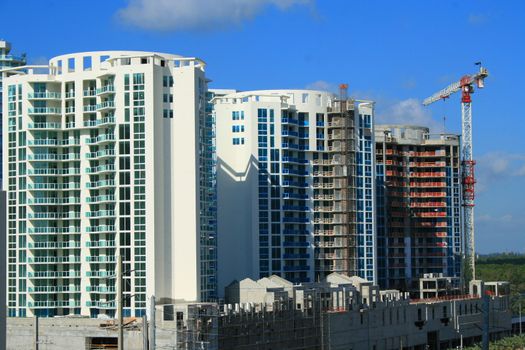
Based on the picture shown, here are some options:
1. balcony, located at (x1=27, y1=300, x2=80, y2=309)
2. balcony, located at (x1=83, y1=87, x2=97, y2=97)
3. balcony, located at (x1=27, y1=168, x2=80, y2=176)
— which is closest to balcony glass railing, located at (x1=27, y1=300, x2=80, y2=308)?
balcony, located at (x1=27, y1=300, x2=80, y2=309)

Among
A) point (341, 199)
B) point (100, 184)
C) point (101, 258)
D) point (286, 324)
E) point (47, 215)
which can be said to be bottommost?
point (286, 324)

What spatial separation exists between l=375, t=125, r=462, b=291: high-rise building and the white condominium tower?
48282 mm

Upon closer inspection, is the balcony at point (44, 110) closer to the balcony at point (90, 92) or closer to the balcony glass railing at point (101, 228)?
the balcony at point (90, 92)

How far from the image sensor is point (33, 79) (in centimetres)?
9662

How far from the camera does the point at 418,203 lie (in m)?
146

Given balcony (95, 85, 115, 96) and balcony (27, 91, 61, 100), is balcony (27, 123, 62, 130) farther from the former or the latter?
balcony (95, 85, 115, 96)

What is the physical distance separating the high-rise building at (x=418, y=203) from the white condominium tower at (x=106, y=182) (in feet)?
158

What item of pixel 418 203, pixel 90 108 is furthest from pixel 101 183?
pixel 418 203

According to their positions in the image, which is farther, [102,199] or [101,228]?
[101,228]

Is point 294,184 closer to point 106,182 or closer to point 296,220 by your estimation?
point 296,220

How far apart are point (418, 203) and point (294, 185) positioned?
29.6 m

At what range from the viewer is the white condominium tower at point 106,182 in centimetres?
9156

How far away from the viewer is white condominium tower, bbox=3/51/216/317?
91.6 m

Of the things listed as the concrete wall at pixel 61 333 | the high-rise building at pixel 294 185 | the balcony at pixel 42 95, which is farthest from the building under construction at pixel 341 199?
the concrete wall at pixel 61 333
